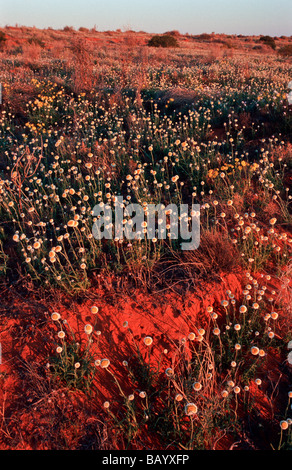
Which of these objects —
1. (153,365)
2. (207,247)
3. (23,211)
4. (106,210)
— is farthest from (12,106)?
(153,365)

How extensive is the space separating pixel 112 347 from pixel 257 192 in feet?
11.0

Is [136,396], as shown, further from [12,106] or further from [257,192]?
[12,106]

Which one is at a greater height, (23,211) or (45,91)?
(45,91)

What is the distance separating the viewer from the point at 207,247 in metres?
3.51

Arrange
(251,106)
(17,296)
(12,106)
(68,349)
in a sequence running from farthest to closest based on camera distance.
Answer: (12,106) < (251,106) < (17,296) < (68,349)

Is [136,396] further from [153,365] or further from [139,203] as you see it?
[139,203]

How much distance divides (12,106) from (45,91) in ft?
4.08

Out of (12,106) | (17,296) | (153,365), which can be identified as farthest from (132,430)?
(12,106)

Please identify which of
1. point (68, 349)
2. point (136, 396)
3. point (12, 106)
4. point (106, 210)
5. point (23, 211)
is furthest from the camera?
point (12, 106)

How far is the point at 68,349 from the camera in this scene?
282 cm

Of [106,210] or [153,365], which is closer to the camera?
[153,365]
